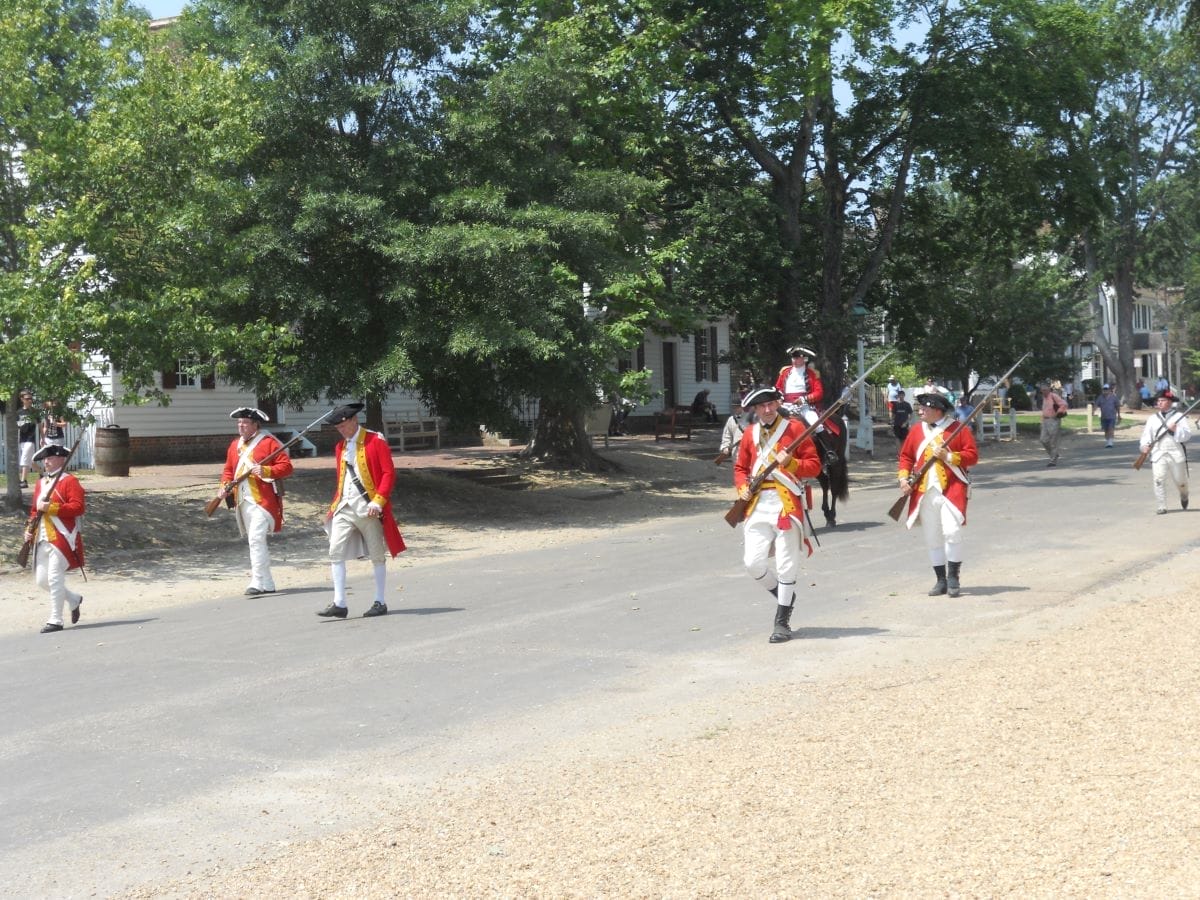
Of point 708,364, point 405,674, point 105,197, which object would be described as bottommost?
point 405,674

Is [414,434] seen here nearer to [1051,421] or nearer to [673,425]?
[673,425]

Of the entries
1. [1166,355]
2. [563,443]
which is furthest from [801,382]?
[1166,355]

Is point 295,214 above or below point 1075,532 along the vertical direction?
above

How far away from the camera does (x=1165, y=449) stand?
1872 centimetres

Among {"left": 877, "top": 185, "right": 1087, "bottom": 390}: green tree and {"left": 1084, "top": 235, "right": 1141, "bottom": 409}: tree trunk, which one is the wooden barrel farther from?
{"left": 1084, "top": 235, "right": 1141, "bottom": 409}: tree trunk

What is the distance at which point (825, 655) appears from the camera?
30.9ft

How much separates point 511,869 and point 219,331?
46.2ft

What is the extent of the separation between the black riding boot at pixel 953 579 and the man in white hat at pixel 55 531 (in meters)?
7.62

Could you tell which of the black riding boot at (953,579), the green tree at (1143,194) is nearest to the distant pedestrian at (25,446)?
the black riding boot at (953,579)

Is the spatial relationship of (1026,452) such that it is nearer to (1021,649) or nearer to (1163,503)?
(1163,503)

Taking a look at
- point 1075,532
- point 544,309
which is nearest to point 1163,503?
point 1075,532

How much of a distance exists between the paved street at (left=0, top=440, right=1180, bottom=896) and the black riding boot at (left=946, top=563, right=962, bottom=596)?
0.18 meters

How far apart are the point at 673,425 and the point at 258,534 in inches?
963

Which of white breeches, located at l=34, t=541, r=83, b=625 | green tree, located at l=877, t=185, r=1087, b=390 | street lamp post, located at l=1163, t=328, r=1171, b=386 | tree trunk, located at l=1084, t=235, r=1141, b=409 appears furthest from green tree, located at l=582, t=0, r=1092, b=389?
street lamp post, located at l=1163, t=328, r=1171, b=386
